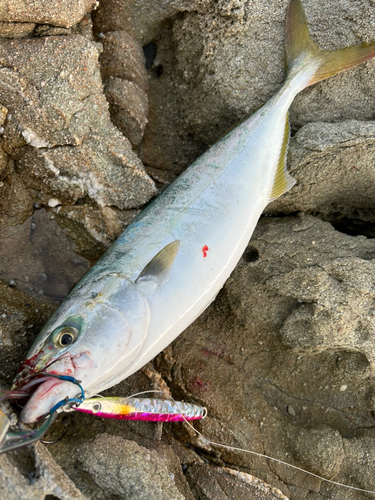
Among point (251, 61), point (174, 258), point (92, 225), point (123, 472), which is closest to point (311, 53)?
point (251, 61)

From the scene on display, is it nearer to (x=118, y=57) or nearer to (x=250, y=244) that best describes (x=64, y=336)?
(x=250, y=244)

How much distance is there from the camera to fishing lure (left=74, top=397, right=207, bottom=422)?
2.17 metres

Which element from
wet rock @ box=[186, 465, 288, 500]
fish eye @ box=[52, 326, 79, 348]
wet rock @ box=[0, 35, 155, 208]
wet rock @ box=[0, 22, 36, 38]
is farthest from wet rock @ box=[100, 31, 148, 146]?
wet rock @ box=[186, 465, 288, 500]

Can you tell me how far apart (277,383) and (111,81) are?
240cm

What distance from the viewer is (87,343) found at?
1947 millimetres

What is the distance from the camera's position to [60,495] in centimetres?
176

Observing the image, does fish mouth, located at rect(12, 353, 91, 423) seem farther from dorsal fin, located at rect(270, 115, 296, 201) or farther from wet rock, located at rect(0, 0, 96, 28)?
wet rock, located at rect(0, 0, 96, 28)

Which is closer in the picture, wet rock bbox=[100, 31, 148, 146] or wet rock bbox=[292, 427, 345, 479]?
wet rock bbox=[292, 427, 345, 479]

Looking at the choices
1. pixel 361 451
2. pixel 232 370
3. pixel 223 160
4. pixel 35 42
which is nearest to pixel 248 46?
pixel 223 160

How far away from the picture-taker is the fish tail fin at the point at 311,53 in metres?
2.62

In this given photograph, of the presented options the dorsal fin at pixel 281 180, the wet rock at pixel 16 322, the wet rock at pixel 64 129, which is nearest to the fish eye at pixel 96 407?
the wet rock at pixel 16 322

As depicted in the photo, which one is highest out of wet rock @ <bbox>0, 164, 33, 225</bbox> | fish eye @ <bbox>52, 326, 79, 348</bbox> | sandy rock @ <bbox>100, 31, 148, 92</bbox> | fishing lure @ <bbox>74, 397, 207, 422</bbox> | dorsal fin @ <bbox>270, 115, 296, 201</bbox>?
sandy rock @ <bbox>100, 31, 148, 92</bbox>

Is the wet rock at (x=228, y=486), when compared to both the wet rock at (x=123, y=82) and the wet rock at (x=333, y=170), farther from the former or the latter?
the wet rock at (x=123, y=82)

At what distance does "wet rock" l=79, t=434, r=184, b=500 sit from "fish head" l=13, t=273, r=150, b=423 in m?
0.39
